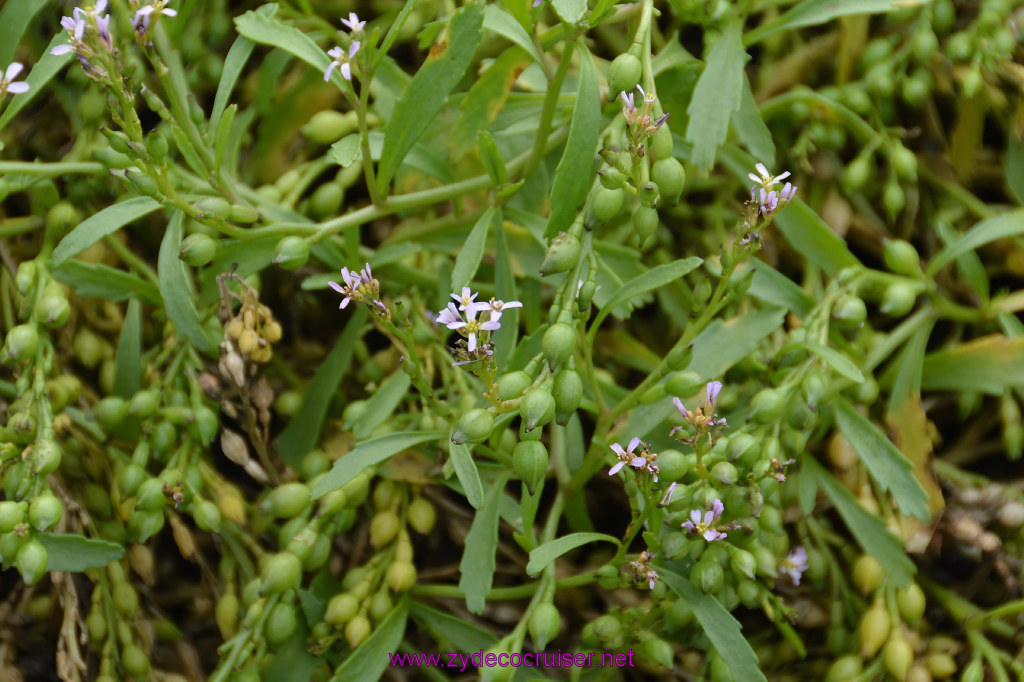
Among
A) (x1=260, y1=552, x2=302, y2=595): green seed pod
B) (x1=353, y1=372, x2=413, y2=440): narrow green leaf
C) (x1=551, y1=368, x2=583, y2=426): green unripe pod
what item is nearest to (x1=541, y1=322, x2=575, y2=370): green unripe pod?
(x1=551, y1=368, x2=583, y2=426): green unripe pod

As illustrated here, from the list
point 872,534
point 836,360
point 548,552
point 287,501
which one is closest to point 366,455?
point 287,501

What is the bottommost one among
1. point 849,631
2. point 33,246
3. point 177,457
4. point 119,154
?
point 849,631

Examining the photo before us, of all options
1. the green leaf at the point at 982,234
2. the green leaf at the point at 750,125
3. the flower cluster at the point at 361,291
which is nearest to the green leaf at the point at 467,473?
the flower cluster at the point at 361,291

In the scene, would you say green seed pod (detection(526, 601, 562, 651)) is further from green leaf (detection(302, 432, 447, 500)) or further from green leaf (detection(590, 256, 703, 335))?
green leaf (detection(590, 256, 703, 335))

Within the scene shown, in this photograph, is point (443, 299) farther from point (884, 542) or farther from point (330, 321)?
point (884, 542)

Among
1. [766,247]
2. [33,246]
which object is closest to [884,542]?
[766,247]
